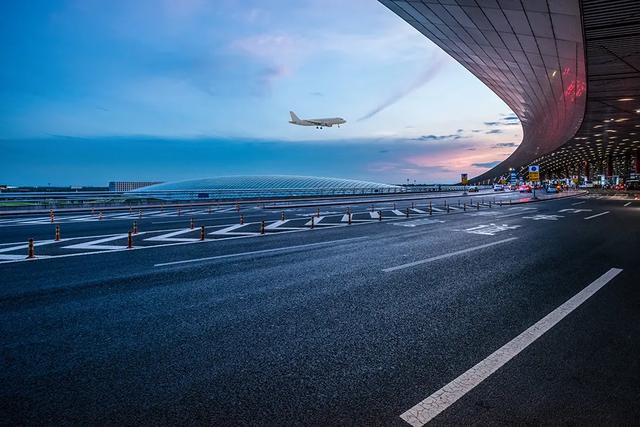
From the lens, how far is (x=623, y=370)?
3393 mm

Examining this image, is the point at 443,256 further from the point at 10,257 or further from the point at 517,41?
the point at 517,41

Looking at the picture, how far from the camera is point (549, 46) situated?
1911 cm

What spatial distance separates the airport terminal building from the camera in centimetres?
1475

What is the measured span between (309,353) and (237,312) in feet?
6.10

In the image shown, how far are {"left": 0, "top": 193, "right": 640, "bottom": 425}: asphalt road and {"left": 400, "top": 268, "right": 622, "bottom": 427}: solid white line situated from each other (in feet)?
0.11

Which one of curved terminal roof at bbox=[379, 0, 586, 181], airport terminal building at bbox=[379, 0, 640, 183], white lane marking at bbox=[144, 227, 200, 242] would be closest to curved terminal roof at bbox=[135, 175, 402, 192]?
airport terminal building at bbox=[379, 0, 640, 183]

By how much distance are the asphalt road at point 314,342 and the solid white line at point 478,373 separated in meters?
0.03

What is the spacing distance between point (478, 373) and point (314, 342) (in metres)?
1.88

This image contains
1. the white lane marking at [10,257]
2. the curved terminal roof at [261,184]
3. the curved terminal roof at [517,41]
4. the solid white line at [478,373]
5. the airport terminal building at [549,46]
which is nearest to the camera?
the solid white line at [478,373]

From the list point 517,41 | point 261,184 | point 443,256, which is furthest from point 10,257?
point 261,184

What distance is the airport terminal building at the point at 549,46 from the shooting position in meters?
14.8

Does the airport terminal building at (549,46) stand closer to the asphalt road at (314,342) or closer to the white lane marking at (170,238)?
the asphalt road at (314,342)

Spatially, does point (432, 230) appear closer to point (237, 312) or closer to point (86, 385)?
point (237, 312)

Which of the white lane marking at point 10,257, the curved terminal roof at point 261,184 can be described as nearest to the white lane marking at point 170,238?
the white lane marking at point 10,257
